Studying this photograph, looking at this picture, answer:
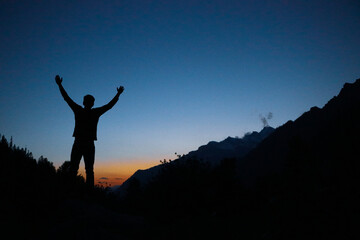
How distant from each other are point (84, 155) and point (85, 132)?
64 centimetres

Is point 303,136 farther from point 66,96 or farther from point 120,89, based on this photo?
point 66,96

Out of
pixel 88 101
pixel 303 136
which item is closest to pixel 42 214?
pixel 88 101

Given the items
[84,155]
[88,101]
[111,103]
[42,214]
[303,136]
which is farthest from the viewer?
[303,136]

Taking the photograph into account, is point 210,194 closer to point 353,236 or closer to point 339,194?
point 339,194

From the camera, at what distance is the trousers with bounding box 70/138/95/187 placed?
526cm

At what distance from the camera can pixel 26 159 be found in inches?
183

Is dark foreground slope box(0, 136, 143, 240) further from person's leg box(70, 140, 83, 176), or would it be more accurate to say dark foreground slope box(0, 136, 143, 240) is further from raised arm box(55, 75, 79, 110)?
raised arm box(55, 75, 79, 110)

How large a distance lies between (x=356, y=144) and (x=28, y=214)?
4317cm

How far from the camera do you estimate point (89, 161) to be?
5406mm

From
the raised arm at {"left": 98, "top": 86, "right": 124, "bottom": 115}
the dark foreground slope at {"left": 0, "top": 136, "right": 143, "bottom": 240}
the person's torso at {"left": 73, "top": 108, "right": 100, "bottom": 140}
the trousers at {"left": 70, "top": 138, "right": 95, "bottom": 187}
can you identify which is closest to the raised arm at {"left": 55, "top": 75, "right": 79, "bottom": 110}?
the person's torso at {"left": 73, "top": 108, "right": 100, "bottom": 140}

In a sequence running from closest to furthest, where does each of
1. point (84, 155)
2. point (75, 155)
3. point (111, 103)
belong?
point (75, 155) < point (84, 155) < point (111, 103)

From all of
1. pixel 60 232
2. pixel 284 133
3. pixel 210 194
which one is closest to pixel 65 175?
pixel 60 232

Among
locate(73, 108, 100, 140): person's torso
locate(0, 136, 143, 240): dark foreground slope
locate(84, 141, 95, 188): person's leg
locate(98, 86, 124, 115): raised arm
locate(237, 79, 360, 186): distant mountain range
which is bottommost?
locate(0, 136, 143, 240): dark foreground slope

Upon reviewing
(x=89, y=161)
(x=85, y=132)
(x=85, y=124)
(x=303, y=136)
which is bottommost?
(x=89, y=161)
